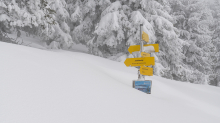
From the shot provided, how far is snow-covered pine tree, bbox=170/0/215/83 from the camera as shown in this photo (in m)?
13.2

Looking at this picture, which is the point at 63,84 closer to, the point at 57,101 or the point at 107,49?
the point at 57,101

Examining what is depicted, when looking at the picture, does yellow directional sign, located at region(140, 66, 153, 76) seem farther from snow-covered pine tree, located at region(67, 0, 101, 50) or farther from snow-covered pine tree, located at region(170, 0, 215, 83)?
snow-covered pine tree, located at region(170, 0, 215, 83)

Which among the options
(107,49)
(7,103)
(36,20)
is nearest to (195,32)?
(107,49)

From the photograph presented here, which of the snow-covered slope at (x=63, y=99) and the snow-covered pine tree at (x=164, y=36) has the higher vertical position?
the snow-covered pine tree at (x=164, y=36)

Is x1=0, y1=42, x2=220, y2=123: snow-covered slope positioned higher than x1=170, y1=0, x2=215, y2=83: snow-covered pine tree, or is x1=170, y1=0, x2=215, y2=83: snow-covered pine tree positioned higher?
x1=170, y1=0, x2=215, y2=83: snow-covered pine tree

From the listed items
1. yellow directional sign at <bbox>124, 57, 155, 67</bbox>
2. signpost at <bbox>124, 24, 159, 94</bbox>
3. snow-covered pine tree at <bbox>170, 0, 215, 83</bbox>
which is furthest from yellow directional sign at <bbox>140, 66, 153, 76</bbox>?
snow-covered pine tree at <bbox>170, 0, 215, 83</bbox>

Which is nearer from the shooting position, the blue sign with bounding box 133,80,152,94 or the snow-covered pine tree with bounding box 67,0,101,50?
the blue sign with bounding box 133,80,152,94

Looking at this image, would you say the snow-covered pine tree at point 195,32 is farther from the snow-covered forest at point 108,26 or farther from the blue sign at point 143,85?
the blue sign at point 143,85

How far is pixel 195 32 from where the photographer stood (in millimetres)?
13727

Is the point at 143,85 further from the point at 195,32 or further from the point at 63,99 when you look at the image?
the point at 195,32

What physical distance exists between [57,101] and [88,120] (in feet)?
1.35

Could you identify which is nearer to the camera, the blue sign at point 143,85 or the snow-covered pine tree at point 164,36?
the blue sign at point 143,85

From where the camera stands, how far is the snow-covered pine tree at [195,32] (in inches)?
518

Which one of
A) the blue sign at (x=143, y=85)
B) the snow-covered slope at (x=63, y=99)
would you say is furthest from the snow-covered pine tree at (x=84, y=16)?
the snow-covered slope at (x=63, y=99)
